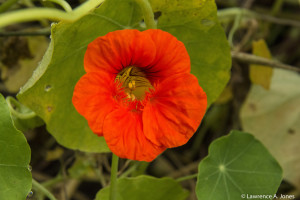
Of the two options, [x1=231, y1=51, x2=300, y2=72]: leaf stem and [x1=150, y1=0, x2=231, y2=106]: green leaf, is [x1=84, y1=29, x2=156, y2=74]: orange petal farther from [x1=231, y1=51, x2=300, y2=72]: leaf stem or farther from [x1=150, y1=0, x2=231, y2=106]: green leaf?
[x1=231, y1=51, x2=300, y2=72]: leaf stem

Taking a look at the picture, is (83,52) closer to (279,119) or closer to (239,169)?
(239,169)

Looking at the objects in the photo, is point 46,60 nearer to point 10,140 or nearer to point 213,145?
point 10,140

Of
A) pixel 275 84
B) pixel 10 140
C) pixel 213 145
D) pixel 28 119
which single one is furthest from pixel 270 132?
pixel 10 140

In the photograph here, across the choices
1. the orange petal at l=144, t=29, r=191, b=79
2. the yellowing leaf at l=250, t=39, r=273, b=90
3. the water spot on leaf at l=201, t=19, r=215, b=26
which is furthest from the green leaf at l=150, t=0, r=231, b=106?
the yellowing leaf at l=250, t=39, r=273, b=90

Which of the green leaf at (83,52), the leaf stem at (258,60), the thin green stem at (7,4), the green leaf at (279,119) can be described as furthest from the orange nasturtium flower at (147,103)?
the green leaf at (279,119)

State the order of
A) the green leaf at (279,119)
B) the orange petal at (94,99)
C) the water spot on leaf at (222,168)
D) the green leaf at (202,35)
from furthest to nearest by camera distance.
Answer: the green leaf at (279,119)
the water spot on leaf at (222,168)
the green leaf at (202,35)
the orange petal at (94,99)

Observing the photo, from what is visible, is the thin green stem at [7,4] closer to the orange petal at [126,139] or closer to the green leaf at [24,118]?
the green leaf at [24,118]

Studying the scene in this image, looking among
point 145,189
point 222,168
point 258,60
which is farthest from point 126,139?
point 258,60
